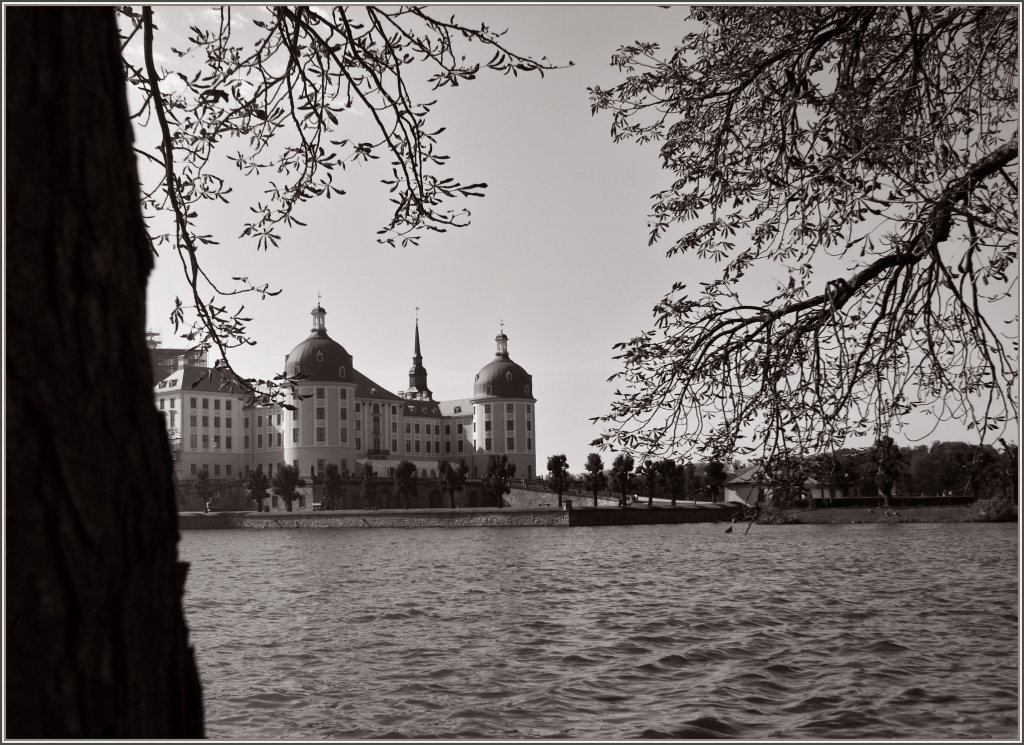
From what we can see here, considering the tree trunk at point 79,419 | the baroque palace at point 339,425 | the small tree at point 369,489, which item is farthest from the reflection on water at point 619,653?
the baroque palace at point 339,425

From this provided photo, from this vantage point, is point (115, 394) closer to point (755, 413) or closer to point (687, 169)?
point (755, 413)

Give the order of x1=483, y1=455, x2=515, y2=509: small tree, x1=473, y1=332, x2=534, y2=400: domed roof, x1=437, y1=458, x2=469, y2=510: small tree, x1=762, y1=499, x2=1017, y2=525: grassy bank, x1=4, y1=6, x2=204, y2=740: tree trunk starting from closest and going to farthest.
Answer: x1=4, y1=6, x2=204, y2=740: tree trunk
x1=762, y1=499, x2=1017, y2=525: grassy bank
x1=483, y1=455, x2=515, y2=509: small tree
x1=437, y1=458, x2=469, y2=510: small tree
x1=473, y1=332, x2=534, y2=400: domed roof

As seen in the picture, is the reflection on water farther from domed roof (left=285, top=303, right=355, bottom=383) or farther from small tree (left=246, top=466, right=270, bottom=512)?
domed roof (left=285, top=303, right=355, bottom=383)

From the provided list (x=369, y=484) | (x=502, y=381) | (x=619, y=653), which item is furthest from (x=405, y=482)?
(x=619, y=653)

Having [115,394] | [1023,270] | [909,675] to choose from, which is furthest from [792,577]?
[115,394]

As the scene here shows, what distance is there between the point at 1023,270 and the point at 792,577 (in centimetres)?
2346

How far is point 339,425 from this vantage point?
10594 cm

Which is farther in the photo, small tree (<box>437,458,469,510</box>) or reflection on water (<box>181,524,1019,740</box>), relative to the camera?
small tree (<box>437,458,469,510</box>)

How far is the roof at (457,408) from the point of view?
415 ft

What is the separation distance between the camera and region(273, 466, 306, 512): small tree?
9475 cm

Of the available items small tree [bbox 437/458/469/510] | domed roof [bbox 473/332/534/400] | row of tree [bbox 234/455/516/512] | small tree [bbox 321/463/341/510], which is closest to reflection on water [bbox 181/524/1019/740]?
small tree [bbox 321/463/341/510]

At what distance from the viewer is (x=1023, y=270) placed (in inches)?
193

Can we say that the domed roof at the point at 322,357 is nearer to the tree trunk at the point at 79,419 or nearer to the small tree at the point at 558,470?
the small tree at the point at 558,470

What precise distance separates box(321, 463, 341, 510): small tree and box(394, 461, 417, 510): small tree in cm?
565
